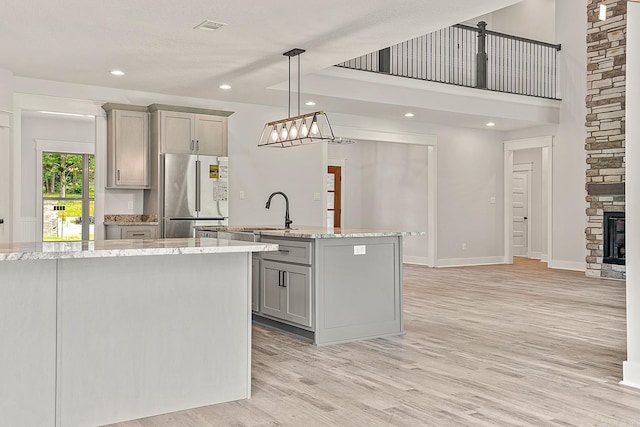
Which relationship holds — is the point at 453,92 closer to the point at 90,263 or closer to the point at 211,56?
the point at 211,56

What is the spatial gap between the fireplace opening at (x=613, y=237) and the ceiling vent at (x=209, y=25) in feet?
20.7

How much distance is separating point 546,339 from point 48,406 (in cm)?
363

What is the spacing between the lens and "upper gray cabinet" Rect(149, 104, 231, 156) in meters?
7.08

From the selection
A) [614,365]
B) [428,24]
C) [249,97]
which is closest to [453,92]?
[249,97]

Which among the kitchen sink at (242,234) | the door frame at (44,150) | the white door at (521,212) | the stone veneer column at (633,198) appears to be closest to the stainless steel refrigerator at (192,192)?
the kitchen sink at (242,234)

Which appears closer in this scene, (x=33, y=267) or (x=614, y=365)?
(x=33, y=267)

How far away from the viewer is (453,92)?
8.68 meters

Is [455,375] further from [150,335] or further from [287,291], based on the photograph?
[150,335]

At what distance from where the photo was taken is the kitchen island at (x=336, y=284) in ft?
14.8

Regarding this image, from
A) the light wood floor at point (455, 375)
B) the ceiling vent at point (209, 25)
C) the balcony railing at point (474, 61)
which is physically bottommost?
the light wood floor at point (455, 375)

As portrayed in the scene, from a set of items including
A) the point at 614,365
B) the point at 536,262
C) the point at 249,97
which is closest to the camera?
the point at 614,365

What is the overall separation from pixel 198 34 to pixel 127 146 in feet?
8.55

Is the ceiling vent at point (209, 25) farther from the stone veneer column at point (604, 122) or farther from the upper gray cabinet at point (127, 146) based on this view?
the stone veneer column at point (604, 122)

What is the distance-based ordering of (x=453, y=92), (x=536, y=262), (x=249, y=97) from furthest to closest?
(x=536, y=262), (x=453, y=92), (x=249, y=97)
